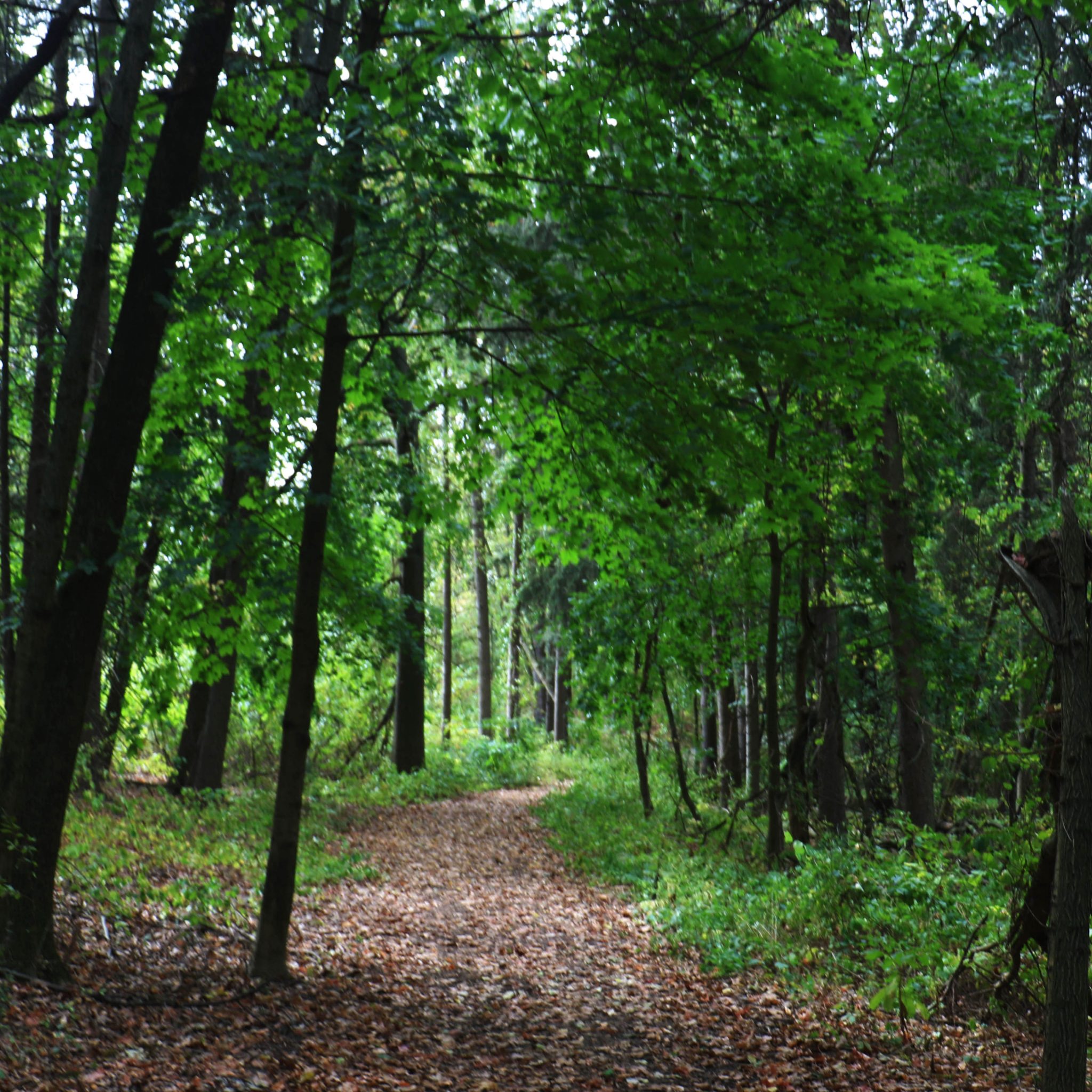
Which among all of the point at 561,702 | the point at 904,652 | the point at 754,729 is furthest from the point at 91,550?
the point at 561,702

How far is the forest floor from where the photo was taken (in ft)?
16.6

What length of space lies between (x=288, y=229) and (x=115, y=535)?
8.43 ft

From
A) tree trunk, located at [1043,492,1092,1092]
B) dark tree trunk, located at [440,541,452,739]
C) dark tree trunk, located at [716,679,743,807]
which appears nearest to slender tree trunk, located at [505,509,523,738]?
dark tree trunk, located at [440,541,452,739]

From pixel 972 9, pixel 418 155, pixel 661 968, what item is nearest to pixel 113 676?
pixel 661 968

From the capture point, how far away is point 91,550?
591cm

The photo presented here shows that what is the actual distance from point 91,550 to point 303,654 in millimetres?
1607

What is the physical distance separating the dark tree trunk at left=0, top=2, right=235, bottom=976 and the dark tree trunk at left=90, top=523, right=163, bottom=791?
0.60 metres

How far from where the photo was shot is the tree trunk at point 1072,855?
4012 mm

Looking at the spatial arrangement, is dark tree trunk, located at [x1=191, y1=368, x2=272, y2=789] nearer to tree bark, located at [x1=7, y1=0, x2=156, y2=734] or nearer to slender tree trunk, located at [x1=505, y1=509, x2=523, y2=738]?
tree bark, located at [x1=7, y1=0, x2=156, y2=734]

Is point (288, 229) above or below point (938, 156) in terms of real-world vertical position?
below

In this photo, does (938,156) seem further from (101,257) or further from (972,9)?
(101,257)

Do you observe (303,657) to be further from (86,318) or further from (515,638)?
(515,638)

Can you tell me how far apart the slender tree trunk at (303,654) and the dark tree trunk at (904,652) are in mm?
6951

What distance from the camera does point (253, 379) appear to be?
31.0 feet
